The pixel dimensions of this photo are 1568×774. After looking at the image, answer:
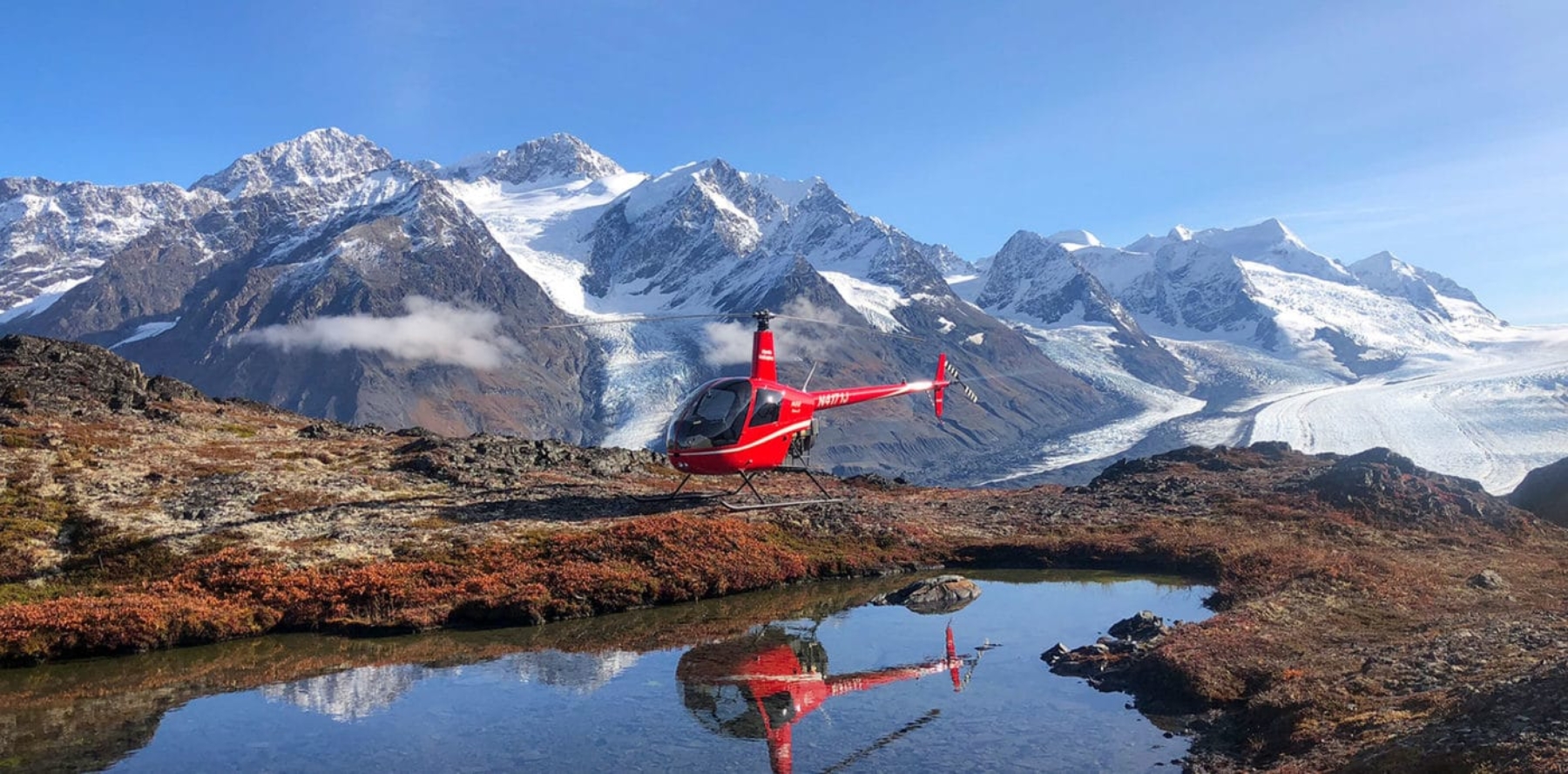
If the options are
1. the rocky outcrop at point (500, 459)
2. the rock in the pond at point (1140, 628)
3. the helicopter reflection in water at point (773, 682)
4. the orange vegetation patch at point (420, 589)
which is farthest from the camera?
the rocky outcrop at point (500, 459)

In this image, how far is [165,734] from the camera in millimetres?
16078

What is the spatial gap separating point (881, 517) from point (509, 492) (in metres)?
14.5

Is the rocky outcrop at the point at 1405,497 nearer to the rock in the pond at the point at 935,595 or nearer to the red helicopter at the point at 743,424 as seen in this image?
the rock in the pond at the point at 935,595

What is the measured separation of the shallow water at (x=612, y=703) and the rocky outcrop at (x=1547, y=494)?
31992 millimetres

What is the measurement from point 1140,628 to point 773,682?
30.0 ft

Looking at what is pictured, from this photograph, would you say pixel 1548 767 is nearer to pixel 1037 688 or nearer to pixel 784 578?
pixel 1037 688

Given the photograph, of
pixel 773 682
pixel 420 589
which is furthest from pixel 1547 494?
pixel 420 589

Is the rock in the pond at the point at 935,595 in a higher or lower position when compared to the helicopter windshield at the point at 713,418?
lower

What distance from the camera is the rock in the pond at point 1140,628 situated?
21.3m

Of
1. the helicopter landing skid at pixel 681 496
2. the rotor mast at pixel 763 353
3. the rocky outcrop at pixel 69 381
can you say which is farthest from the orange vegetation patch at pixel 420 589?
the rocky outcrop at pixel 69 381

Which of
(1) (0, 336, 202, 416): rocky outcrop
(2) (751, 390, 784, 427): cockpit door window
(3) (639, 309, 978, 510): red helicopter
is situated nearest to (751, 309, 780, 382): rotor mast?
(3) (639, 309, 978, 510): red helicopter

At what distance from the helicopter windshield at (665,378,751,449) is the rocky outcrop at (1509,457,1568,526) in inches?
1538

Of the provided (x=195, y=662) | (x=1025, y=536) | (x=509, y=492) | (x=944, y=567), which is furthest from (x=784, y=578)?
(x=195, y=662)

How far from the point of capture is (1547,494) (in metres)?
45.8
